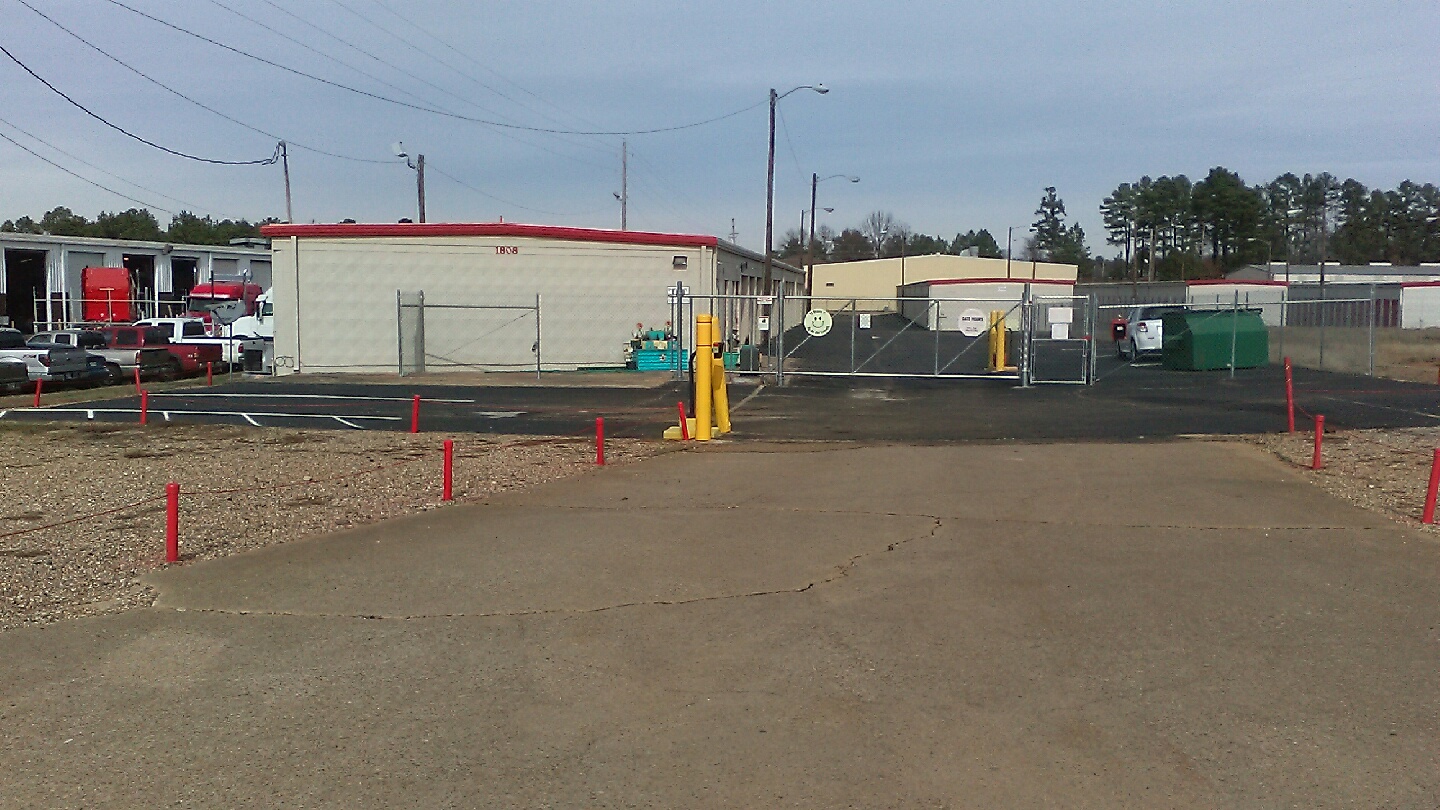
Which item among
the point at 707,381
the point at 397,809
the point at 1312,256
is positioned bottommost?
the point at 397,809

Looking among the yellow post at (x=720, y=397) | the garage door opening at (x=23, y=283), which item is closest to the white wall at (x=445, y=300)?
the yellow post at (x=720, y=397)

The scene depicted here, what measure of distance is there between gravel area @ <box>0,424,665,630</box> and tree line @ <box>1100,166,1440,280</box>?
3539 inches

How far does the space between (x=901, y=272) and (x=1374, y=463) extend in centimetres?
8458

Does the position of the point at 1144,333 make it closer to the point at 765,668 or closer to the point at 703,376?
the point at 703,376

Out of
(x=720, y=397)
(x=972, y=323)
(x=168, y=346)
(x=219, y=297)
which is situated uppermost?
(x=219, y=297)

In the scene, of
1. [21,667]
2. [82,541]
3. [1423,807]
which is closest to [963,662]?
[1423,807]

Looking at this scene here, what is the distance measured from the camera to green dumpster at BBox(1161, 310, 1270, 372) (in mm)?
29172

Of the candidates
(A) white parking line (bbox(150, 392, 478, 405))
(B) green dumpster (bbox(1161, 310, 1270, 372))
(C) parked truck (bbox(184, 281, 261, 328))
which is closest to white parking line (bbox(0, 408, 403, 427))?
(A) white parking line (bbox(150, 392, 478, 405))

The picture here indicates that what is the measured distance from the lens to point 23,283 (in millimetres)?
66688

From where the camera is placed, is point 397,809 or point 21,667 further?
point 21,667

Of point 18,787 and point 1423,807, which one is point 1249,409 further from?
point 18,787

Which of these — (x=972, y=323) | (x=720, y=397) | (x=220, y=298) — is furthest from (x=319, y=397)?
(x=220, y=298)

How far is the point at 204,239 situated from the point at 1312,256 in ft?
322

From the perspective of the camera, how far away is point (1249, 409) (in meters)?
19.9
